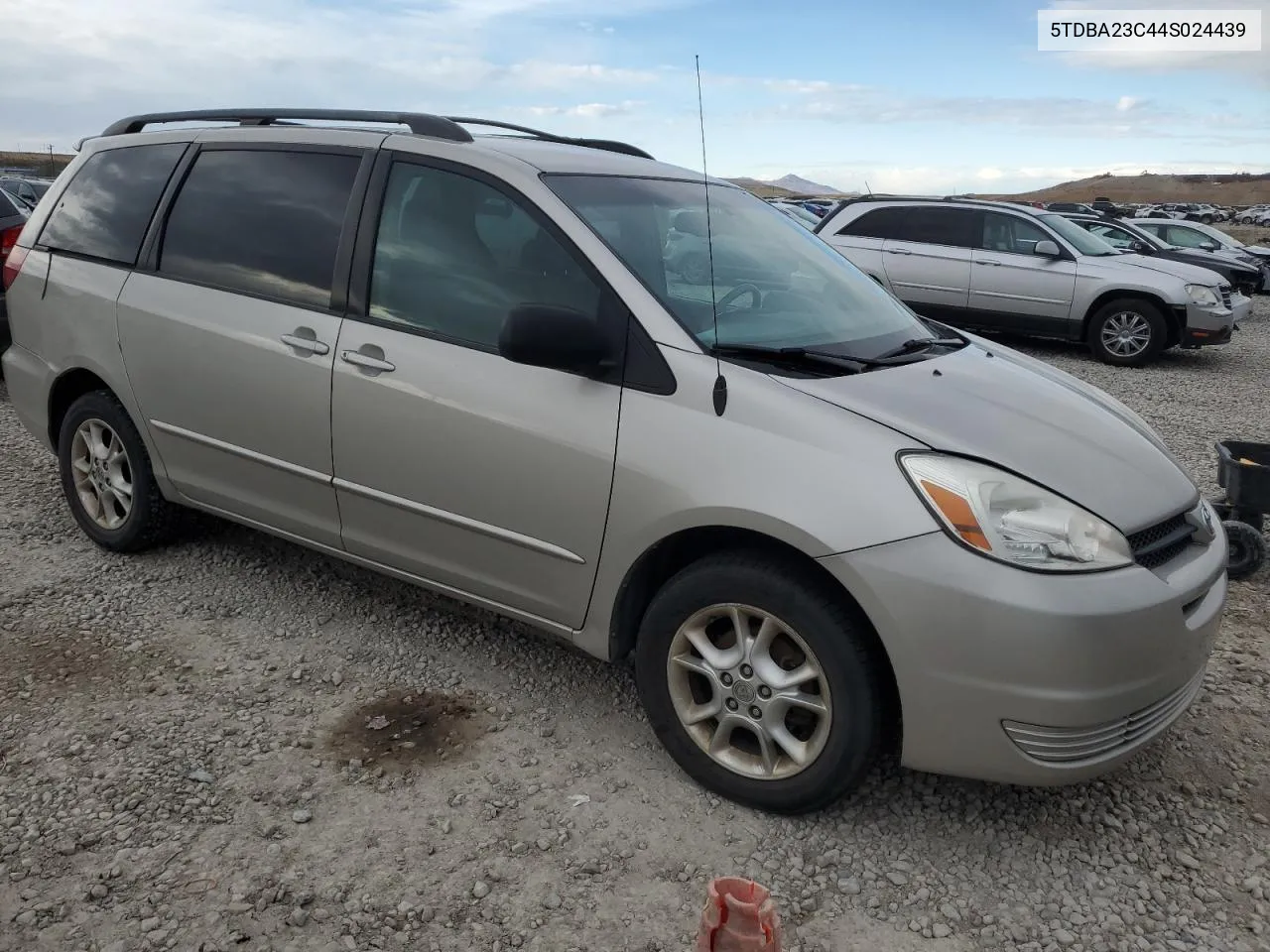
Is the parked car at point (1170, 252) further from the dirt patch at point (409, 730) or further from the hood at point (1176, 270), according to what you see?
the dirt patch at point (409, 730)

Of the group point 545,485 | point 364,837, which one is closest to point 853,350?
point 545,485

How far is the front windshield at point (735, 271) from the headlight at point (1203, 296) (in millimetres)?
8605

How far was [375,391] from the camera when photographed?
3.34m

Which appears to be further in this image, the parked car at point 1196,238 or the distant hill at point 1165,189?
the distant hill at point 1165,189

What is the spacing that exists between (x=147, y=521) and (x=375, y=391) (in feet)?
5.43

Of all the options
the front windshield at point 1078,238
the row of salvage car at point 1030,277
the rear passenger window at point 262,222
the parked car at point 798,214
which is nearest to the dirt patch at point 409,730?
the rear passenger window at point 262,222

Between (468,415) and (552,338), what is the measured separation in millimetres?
477

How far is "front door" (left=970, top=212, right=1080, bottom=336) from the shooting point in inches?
435

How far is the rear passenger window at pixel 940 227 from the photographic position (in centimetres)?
1147

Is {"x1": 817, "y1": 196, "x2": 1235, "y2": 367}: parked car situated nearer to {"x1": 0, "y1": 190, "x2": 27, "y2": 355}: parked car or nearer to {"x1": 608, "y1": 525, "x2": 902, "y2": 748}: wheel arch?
{"x1": 0, "y1": 190, "x2": 27, "y2": 355}: parked car

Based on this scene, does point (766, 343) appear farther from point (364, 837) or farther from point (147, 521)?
point (147, 521)

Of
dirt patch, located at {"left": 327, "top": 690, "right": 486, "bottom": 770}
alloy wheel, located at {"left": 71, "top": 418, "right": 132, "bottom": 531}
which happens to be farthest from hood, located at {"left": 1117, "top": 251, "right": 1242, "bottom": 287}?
alloy wheel, located at {"left": 71, "top": 418, "right": 132, "bottom": 531}

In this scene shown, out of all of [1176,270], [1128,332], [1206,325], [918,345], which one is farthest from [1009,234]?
[918,345]

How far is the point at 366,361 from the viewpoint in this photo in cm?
336
